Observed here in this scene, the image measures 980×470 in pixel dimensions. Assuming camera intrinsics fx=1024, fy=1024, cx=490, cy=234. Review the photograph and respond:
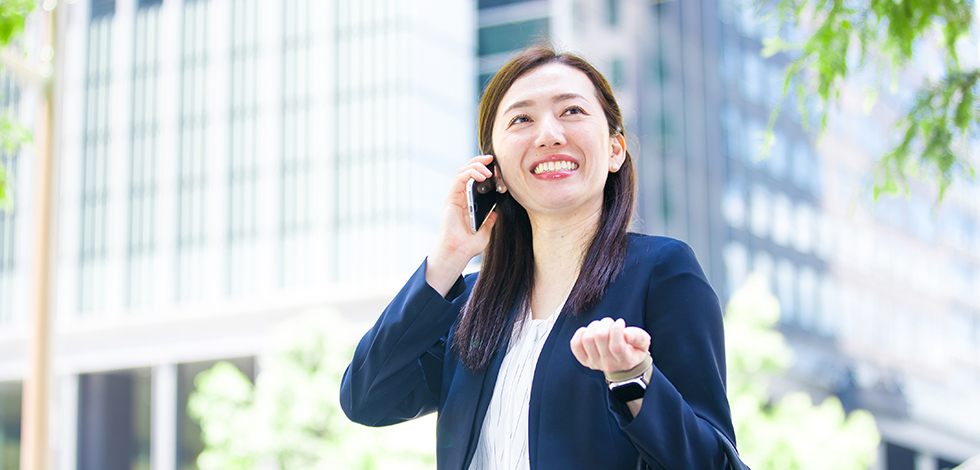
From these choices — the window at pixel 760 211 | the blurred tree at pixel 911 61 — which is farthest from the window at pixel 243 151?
the blurred tree at pixel 911 61

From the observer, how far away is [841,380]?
118ft

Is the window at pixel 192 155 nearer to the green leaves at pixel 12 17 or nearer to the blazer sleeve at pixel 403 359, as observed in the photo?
the green leaves at pixel 12 17

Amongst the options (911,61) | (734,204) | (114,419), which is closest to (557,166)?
(911,61)

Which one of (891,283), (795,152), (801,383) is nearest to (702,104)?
(795,152)

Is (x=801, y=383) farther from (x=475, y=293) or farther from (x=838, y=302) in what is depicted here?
(x=475, y=293)

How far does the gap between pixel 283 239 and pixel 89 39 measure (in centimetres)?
1197

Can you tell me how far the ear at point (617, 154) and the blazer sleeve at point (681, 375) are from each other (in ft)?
0.81

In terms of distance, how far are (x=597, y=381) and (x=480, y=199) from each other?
0.43 meters

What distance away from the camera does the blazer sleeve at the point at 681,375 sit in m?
1.28

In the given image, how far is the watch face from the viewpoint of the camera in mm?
1294

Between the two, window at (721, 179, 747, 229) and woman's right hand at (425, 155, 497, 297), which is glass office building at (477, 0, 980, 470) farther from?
woman's right hand at (425, 155, 497, 297)

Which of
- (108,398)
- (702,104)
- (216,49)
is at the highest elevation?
(216,49)

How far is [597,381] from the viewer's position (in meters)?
1.44

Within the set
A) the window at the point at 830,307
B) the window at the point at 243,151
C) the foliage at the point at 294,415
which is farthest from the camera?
the window at the point at 830,307
